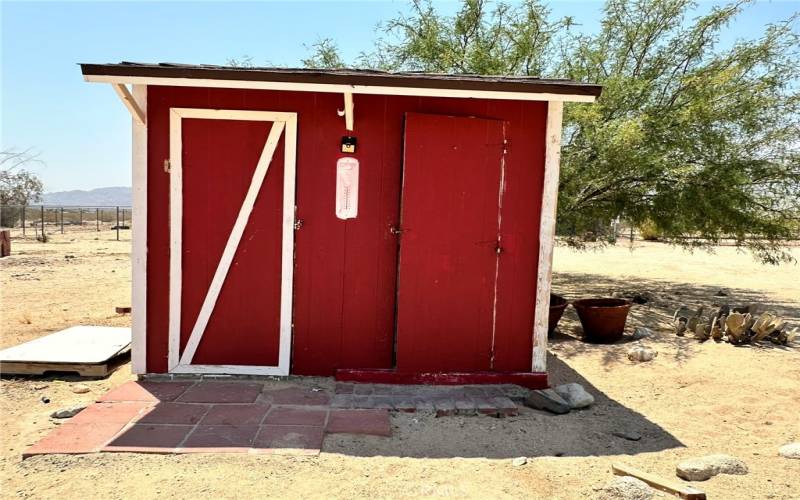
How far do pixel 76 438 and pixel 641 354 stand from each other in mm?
5459

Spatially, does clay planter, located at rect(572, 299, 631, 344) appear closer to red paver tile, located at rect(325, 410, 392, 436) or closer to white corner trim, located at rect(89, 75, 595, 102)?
white corner trim, located at rect(89, 75, 595, 102)

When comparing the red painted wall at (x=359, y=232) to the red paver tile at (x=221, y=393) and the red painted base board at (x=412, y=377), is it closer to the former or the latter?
the red painted base board at (x=412, y=377)

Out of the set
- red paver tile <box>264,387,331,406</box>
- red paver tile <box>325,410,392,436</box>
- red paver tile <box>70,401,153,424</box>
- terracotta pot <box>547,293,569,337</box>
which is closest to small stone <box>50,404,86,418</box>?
red paver tile <box>70,401,153,424</box>

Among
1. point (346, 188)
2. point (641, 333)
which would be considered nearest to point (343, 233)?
point (346, 188)

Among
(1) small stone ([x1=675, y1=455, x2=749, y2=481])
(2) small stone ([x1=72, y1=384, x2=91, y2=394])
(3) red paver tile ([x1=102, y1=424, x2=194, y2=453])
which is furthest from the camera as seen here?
(2) small stone ([x1=72, y1=384, x2=91, y2=394])

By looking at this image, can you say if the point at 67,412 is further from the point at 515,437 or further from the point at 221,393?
the point at 515,437

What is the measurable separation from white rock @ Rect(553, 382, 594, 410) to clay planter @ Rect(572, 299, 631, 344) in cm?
211

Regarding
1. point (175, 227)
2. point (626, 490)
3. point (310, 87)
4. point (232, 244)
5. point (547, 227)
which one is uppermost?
point (310, 87)

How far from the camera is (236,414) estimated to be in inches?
156

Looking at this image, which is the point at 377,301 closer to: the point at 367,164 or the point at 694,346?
the point at 367,164

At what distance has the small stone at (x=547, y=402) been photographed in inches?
172

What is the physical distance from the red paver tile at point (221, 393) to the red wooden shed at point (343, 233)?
22cm

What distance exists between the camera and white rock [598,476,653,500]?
288cm

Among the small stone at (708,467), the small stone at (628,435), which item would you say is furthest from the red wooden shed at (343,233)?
the small stone at (708,467)
